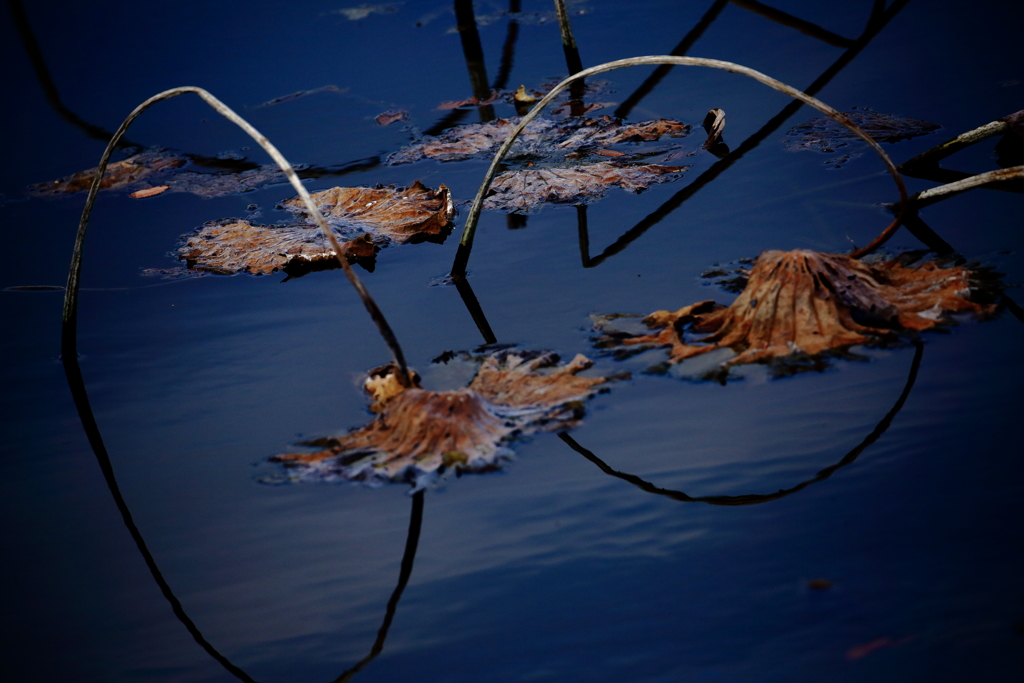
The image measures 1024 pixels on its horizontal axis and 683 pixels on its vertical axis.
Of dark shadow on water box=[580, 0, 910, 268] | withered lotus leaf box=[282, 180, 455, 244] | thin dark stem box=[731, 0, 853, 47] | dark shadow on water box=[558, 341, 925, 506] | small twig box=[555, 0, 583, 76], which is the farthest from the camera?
thin dark stem box=[731, 0, 853, 47]

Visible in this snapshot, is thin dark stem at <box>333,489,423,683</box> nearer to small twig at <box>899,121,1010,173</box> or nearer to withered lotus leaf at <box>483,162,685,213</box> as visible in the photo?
withered lotus leaf at <box>483,162,685,213</box>

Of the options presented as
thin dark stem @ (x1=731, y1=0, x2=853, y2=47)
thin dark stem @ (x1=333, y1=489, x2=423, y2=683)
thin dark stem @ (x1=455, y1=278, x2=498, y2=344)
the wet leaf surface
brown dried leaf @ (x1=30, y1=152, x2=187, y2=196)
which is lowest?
thin dark stem @ (x1=333, y1=489, x2=423, y2=683)

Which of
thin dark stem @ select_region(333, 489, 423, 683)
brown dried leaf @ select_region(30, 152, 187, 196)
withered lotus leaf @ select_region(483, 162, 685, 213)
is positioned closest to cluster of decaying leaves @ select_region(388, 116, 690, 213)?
withered lotus leaf @ select_region(483, 162, 685, 213)

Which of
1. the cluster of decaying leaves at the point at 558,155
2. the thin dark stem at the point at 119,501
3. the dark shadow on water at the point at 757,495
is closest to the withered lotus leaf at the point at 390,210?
the cluster of decaying leaves at the point at 558,155

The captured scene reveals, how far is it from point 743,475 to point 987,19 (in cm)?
269

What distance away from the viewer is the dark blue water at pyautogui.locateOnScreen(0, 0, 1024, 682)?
1021mm

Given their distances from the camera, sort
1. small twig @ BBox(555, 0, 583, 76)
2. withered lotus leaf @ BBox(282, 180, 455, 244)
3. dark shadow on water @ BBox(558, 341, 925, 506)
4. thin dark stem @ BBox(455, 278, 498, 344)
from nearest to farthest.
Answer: dark shadow on water @ BBox(558, 341, 925, 506) < thin dark stem @ BBox(455, 278, 498, 344) < withered lotus leaf @ BBox(282, 180, 455, 244) < small twig @ BBox(555, 0, 583, 76)

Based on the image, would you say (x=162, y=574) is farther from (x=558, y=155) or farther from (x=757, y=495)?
(x=558, y=155)

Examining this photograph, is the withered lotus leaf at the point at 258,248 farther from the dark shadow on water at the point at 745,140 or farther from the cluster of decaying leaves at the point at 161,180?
the dark shadow on water at the point at 745,140

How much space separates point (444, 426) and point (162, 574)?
1.60 ft

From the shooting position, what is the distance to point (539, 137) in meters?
2.64

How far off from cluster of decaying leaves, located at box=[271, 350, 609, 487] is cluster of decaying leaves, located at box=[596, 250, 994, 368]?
22cm

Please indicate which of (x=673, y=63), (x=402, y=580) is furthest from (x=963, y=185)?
(x=402, y=580)

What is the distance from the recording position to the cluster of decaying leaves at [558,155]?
7.50ft
